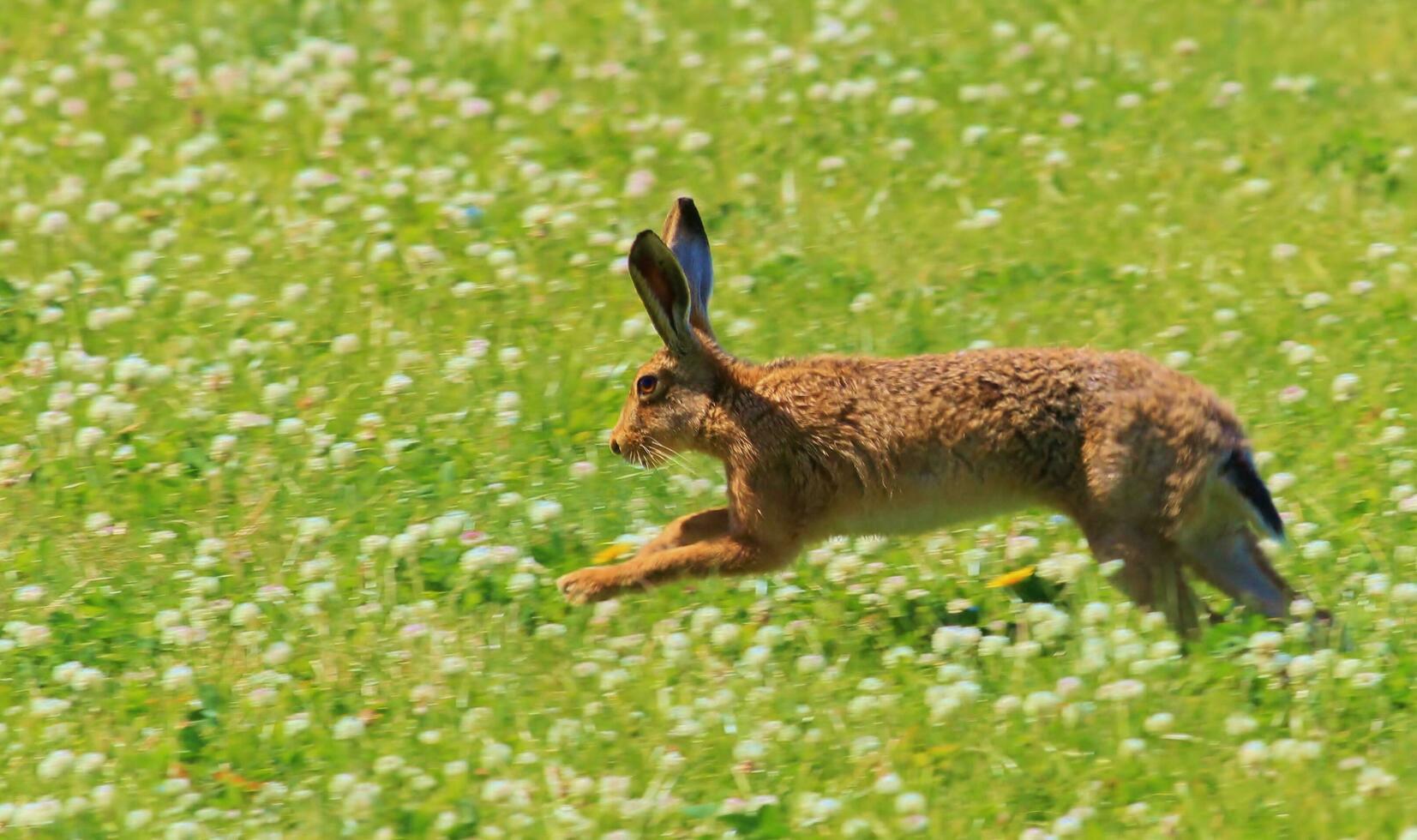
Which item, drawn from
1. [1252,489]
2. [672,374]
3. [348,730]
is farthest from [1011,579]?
[348,730]

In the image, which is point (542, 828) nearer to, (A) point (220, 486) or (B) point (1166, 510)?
(B) point (1166, 510)

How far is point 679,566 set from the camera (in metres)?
7.02

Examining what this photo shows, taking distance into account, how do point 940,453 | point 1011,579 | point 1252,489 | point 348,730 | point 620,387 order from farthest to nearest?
point 620,387 → point 1011,579 → point 940,453 → point 1252,489 → point 348,730

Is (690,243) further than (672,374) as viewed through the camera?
Yes

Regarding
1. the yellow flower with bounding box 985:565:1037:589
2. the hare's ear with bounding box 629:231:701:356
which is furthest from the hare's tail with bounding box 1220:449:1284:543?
the hare's ear with bounding box 629:231:701:356

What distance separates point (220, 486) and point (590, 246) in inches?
107

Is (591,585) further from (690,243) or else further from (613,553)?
(690,243)

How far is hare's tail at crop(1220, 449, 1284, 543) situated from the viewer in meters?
6.59

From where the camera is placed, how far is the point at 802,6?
12969 millimetres

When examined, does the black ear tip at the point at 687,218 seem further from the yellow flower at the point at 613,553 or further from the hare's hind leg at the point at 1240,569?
the hare's hind leg at the point at 1240,569

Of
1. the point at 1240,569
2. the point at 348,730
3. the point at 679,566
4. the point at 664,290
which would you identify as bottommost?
the point at 1240,569

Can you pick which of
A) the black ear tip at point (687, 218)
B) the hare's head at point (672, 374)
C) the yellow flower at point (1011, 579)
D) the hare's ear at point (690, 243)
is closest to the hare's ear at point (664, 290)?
the hare's head at point (672, 374)

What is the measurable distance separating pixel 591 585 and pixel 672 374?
2.93ft

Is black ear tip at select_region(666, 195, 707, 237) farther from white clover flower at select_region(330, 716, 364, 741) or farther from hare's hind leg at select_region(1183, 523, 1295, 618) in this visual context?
white clover flower at select_region(330, 716, 364, 741)
